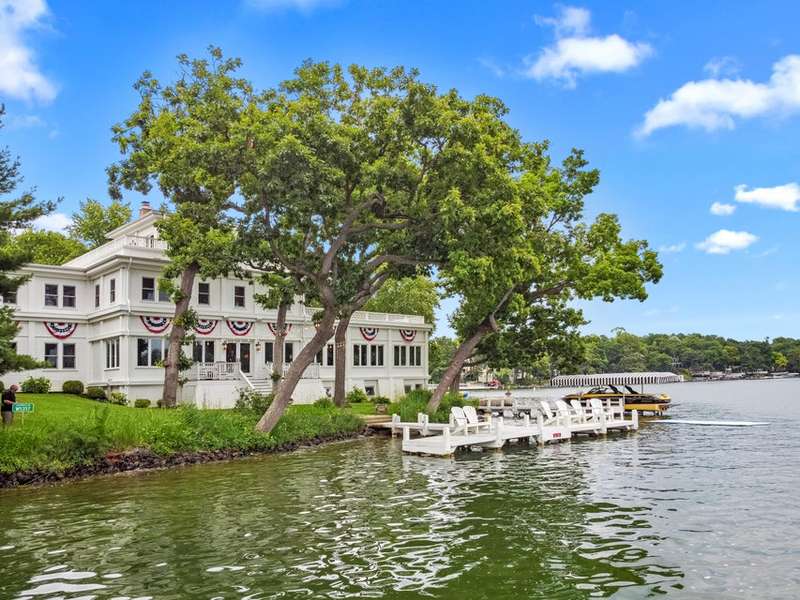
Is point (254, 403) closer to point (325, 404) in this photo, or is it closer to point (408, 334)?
point (325, 404)

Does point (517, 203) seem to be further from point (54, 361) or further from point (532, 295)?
point (54, 361)

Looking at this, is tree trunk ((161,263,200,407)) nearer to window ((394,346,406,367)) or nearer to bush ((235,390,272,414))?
bush ((235,390,272,414))

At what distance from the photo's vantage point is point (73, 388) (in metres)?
41.0

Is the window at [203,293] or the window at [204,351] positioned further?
the window at [203,293]

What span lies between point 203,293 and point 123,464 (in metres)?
22.1

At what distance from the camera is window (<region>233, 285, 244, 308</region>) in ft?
151

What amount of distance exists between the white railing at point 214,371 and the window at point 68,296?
9.24 m

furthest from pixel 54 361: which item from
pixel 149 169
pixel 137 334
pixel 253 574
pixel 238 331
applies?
pixel 253 574

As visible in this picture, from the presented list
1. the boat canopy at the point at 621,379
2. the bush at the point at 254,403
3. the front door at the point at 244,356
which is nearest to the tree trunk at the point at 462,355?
the bush at the point at 254,403

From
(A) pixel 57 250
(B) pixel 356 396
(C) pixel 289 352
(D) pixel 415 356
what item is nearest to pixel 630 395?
(D) pixel 415 356

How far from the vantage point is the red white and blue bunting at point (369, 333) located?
5375 cm

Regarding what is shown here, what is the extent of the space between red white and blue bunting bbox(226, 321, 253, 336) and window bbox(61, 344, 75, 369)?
31.6ft

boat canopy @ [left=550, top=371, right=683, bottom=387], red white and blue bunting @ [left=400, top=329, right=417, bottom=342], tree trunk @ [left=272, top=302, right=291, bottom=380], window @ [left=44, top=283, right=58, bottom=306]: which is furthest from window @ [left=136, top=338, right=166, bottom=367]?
boat canopy @ [left=550, top=371, right=683, bottom=387]

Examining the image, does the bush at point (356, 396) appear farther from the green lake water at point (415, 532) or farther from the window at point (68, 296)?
the green lake water at point (415, 532)
